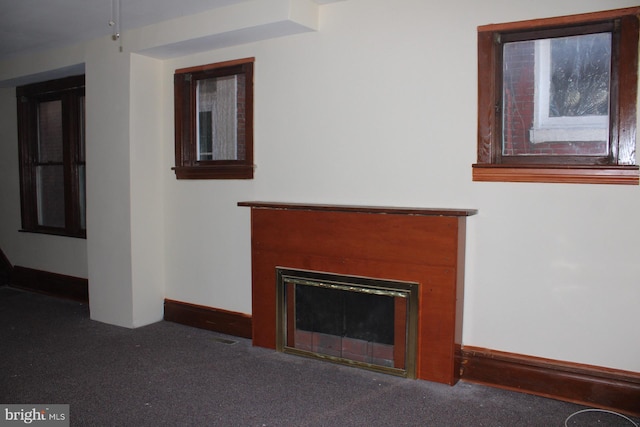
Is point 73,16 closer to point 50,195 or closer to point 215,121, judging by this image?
point 215,121

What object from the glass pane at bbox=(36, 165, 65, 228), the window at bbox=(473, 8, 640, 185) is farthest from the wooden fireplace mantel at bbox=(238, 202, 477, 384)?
the glass pane at bbox=(36, 165, 65, 228)

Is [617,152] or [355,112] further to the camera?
[355,112]

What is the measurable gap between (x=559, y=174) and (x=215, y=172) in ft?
8.29

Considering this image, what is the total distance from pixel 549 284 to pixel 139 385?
2.48 m

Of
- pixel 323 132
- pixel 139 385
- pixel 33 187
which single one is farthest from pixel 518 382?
pixel 33 187

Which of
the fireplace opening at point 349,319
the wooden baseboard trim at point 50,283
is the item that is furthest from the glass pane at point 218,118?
the wooden baseboard trim at point 50,283

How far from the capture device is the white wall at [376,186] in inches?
112

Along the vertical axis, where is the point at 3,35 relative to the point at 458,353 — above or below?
above

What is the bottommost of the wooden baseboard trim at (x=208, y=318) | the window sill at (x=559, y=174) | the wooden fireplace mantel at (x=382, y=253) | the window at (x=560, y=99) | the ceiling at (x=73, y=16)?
the wooden baseboard trim at (x=208, y=318)

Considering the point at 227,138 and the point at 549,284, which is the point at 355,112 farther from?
the point at 549,284

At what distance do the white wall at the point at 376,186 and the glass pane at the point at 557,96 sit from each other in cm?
18

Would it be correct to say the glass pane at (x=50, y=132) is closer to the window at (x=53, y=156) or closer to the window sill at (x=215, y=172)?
the window at (x=53, y=156)

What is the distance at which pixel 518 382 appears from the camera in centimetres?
303

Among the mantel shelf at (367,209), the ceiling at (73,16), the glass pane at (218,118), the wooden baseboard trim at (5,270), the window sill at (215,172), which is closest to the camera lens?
the mantel shelf at (367,209)
